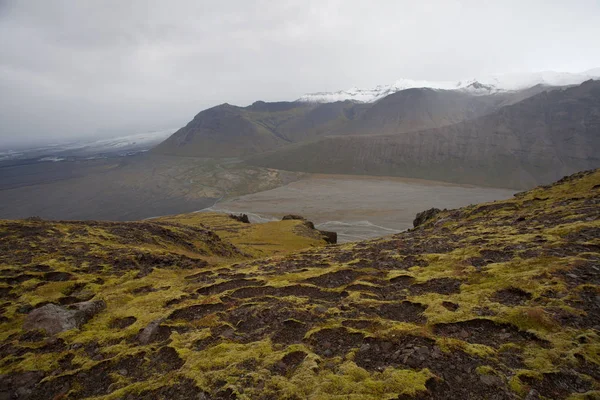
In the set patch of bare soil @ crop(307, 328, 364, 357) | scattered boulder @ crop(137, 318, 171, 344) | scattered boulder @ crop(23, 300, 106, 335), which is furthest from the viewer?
scattered boulder @ crop(23, 300, 106, 335)

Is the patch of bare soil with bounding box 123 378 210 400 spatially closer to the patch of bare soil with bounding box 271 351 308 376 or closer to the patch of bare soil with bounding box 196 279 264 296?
the patch of bare soil with bounding box 271 351 308 376

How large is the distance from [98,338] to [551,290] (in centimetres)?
2157

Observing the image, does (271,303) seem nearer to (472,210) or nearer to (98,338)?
(98,338)

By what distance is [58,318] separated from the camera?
1577cm

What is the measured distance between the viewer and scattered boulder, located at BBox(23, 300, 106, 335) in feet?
50.4

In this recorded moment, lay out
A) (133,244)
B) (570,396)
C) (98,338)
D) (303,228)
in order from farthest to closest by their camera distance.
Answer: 1. (303,228)
2. (133,244)
3. (98,338)
4. (570,396)

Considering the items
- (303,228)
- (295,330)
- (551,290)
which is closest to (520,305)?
(551,290)

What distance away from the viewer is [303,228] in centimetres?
8744

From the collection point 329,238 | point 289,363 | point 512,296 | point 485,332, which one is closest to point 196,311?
point 289,363

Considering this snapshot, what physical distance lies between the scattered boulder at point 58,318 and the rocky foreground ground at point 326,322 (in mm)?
72

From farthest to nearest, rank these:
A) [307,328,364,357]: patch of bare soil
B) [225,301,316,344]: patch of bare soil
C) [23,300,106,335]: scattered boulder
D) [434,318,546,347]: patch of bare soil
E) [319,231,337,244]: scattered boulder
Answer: [319,231,337,244]: scattered boulder < [23,300,106,335]: scattered boulder < [225,301,316,344]: patch of bare soil < [307,328,364,357]: patch of bare soil < [434,318,546,347]: patch of bare soil

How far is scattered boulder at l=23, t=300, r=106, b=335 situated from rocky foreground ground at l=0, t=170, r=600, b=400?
72mm

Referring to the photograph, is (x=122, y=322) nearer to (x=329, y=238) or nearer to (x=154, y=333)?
(x=154, y=333)

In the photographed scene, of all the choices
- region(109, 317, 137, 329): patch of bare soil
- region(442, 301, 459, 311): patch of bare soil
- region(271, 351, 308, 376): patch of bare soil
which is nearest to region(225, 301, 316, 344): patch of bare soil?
region(271, 351, 308, 376): patch of bare soil
